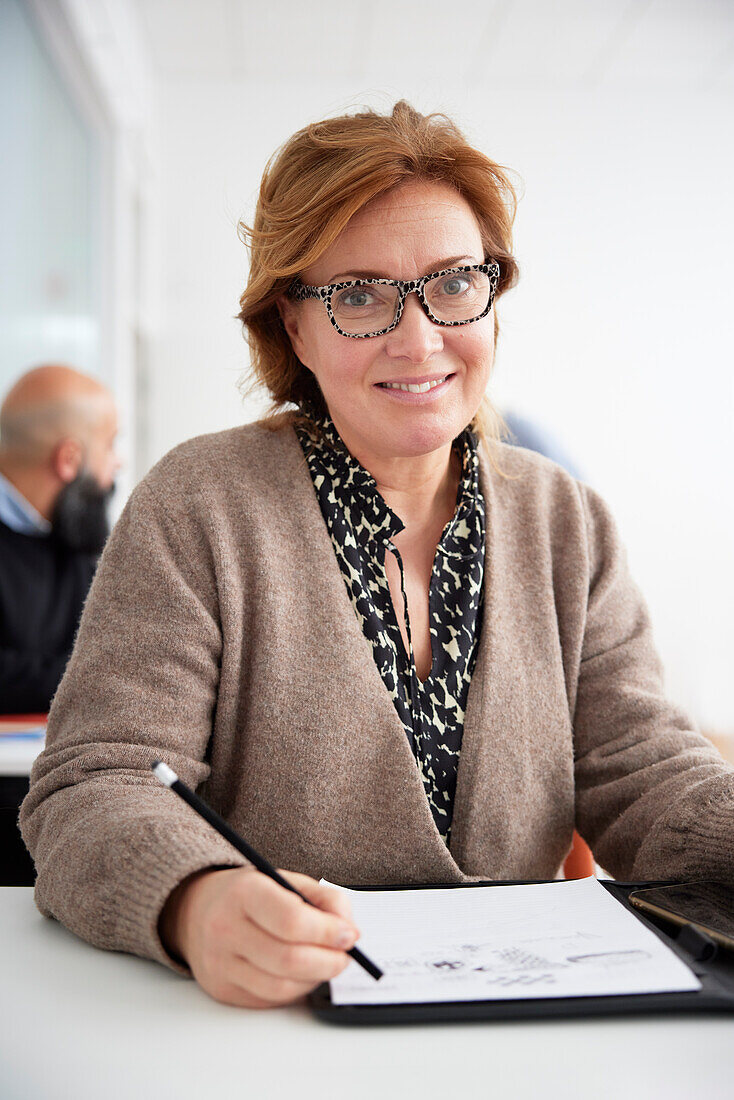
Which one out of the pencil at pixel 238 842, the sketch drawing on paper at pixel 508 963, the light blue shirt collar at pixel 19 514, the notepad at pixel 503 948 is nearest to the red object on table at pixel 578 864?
the notepad at pixel 503 948

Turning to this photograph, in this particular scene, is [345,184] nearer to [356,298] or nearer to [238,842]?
[356,298]

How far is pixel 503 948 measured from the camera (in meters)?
0.72

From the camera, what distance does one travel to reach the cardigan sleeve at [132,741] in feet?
2.44

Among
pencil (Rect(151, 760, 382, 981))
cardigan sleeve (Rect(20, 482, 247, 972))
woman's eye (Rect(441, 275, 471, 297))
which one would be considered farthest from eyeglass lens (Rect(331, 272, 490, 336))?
pencil (Rect(151, 760, 382, 981))

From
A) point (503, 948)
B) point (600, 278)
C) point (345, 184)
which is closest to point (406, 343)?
point (345, 184)

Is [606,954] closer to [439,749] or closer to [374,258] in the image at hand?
[439,749]

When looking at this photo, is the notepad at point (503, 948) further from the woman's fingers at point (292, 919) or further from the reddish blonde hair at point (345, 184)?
the reddish blonde hair at point (345, 184)

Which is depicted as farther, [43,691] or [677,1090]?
[43,691]

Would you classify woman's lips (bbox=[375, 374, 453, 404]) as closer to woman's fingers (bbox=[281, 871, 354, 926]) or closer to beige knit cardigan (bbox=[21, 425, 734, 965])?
beige knit cardigan (bbox=[21, 425, 734, 965])

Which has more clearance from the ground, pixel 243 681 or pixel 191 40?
pixel 191 40

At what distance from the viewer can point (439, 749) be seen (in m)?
1.09

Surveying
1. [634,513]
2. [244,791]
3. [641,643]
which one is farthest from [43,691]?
[634,513]

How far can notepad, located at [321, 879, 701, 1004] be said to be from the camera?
66 centimetres

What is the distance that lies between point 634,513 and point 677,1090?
15.8 feet
